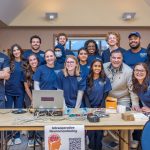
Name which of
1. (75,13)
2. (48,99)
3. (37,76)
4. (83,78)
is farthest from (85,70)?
(75,13)

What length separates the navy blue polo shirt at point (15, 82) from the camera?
3933 millimetres

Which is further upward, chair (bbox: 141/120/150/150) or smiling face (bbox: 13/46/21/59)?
smiling face (bbox: 13/46/21/59)

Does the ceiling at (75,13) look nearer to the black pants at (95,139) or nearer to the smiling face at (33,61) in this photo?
the smiling face at (33,61)

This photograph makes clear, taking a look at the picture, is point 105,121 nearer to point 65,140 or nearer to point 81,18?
point 65,140

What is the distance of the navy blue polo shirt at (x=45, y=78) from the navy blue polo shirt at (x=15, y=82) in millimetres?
360

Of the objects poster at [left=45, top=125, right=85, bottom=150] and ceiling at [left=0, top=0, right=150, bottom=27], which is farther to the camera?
ceiling at [left=0, top=0, right=150, bottom=27]

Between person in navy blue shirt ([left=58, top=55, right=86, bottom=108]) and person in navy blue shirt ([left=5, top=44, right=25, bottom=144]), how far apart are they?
768 mm

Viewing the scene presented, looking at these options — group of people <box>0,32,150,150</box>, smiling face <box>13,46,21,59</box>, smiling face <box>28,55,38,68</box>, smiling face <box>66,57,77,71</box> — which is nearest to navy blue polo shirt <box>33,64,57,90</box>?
group of people <box>0,32,150,150</box>

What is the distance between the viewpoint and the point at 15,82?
3.97 metres

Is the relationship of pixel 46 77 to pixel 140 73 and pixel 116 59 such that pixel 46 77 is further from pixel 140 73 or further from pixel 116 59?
pixel 140 73

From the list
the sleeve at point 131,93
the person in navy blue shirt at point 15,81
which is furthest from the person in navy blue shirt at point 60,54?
the sleeve at point 131,93

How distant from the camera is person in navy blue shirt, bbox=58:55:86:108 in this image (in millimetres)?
3475

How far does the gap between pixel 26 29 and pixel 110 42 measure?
4.26m

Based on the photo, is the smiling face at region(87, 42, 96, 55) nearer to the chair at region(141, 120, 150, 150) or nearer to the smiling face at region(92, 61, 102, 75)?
the smiling face at region(92, 61, 102, 75)
